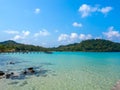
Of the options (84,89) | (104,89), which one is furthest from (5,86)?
(104,89)

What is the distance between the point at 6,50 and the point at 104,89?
176638 mm

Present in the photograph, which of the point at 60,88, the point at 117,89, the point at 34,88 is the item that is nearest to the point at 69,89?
the point at 60,88

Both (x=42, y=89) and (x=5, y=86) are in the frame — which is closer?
(x=42, y=89)

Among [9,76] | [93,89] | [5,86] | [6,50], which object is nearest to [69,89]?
[93,89]

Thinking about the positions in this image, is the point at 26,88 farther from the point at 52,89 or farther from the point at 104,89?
the point at 104,89

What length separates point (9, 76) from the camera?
34.1 metres

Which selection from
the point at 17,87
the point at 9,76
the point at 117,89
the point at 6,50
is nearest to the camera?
the point at 117,89

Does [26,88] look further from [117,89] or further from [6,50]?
[6,50]

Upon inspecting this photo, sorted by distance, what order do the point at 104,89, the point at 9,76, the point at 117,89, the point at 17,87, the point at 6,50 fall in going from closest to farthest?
the point at 117,89 → the point at 104,89 → the point at 17,87 → the point at 9,76 → the point at 6,50

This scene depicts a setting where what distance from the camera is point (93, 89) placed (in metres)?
24.2

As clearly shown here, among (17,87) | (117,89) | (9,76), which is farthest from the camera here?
(9,76)

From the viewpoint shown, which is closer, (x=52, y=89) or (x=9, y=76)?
(x=52, y=89)

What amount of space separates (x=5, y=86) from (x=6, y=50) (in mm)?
170633

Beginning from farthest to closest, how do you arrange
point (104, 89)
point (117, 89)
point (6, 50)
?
1. point (6, 50)
2. point (104, 89)
3. point (117, 89)
